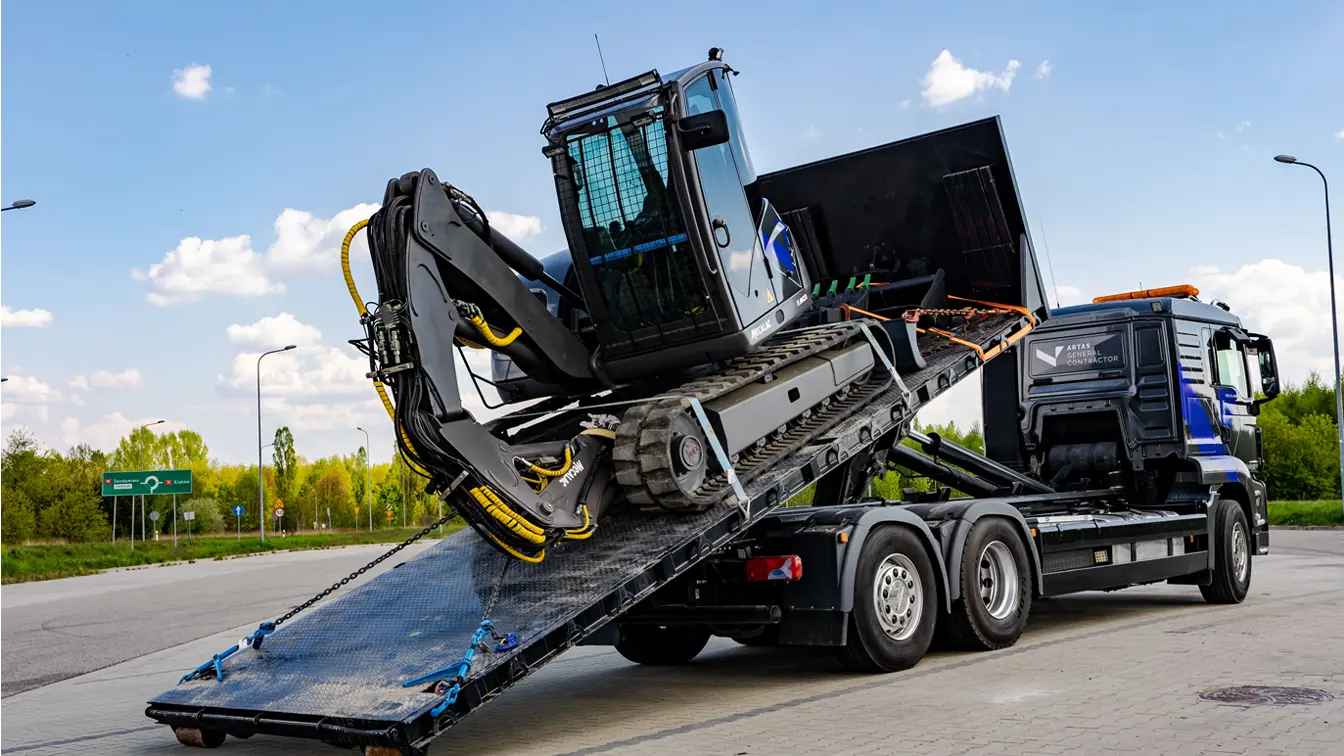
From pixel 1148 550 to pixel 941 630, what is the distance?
3.48 meters

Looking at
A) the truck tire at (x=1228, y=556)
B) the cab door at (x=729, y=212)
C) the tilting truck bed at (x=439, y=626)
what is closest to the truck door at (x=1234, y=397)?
the truck tire at (x=1228, y=556)

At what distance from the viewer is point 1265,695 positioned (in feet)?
25.4

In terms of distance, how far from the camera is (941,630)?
10.2 metres

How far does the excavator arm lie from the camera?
25.1 feet

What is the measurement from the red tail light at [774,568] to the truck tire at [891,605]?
16.1 inches

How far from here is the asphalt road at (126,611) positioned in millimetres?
14062

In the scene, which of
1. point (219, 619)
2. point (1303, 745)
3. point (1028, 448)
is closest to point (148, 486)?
point (219, 619)

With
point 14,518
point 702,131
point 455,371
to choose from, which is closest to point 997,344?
point 702,131

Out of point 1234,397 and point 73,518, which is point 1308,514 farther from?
point 73,518

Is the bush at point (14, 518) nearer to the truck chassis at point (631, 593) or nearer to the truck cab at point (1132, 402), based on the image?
the truck cab at point (1132, 402)

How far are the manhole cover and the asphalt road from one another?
981cm

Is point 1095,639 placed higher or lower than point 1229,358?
lower

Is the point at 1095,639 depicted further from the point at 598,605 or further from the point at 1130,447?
the point at 598,605

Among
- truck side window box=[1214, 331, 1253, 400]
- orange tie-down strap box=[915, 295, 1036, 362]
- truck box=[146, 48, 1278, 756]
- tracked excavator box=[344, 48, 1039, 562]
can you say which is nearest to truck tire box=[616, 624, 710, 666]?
truck box=[146, 48, 1278, 756]
